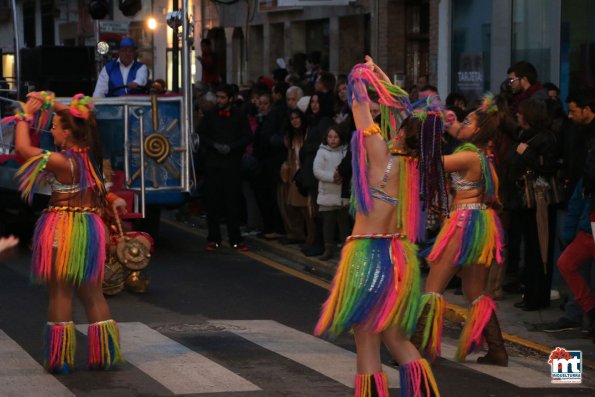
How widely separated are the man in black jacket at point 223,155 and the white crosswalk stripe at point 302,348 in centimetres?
502

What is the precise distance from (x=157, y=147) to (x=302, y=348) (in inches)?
227

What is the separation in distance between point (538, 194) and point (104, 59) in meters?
8.71

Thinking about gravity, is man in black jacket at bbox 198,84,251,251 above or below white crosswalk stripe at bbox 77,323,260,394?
above

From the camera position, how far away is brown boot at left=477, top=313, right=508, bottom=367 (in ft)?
31.7

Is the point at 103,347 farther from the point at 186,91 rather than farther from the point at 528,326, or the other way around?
the point at 186,91

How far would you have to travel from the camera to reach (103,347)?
361 inches

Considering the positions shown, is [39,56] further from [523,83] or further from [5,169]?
[523,83]

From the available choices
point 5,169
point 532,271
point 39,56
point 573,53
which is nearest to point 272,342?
point 532,271

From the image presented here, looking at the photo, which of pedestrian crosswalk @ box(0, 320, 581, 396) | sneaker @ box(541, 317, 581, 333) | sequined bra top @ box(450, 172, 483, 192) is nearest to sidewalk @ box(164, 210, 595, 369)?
sneaker @ box(541, 317, 581, 333)

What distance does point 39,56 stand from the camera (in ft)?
71.5

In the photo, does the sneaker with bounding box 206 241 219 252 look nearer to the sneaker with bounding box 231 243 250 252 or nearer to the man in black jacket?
the man in black jacket

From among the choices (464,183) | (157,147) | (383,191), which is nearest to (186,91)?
(157,147)

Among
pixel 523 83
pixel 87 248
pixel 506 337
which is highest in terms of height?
pixel 523 83

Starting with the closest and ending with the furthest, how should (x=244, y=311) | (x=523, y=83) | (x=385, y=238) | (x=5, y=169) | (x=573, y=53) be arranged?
(x=385, y=238), (x=244, y=311), (x=523, y=83), (x=5, y=169), (x=573, y=53)
